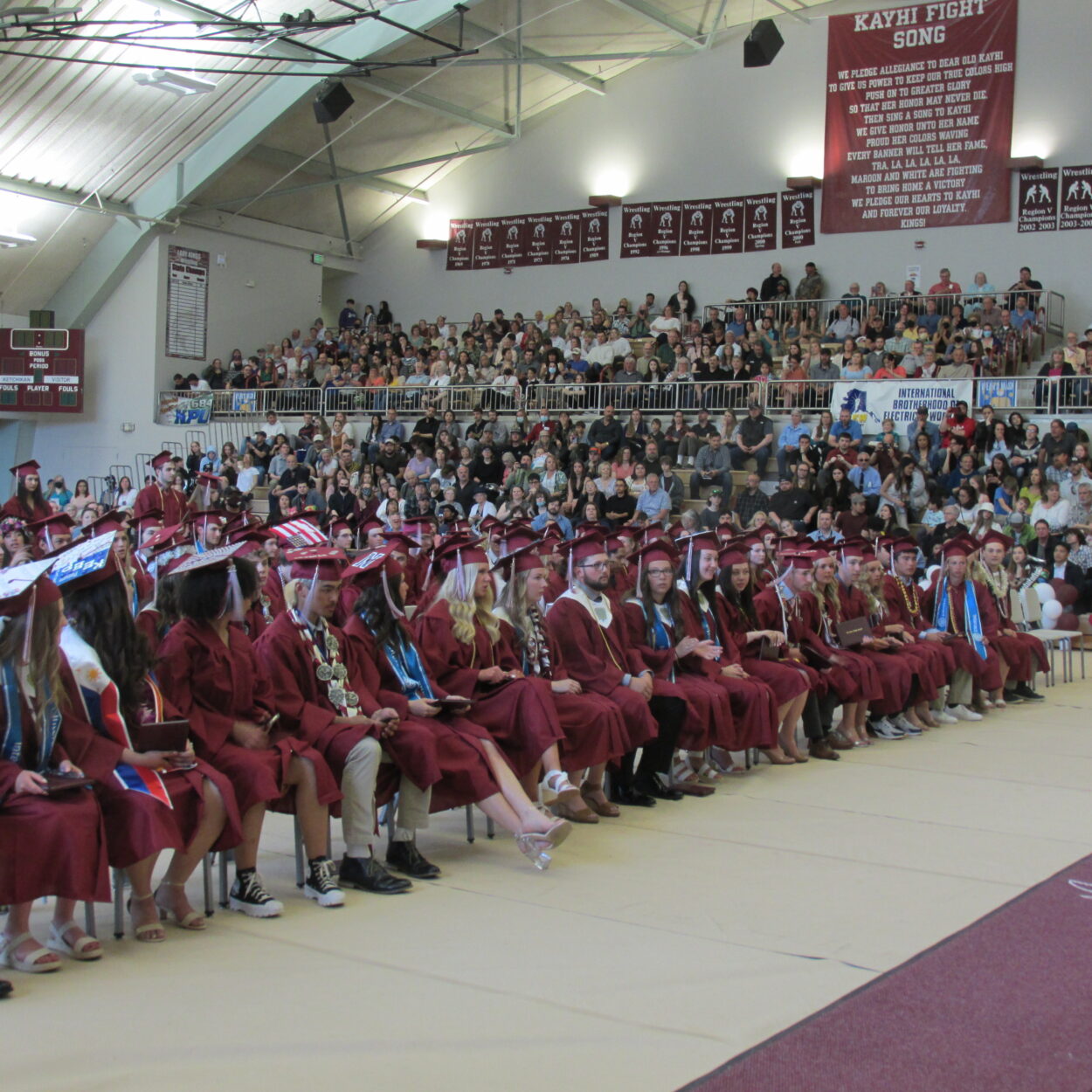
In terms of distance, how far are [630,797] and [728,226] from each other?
1783 centimetres

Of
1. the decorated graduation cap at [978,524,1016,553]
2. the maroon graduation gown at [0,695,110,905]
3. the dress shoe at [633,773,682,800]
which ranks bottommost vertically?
the dress shoe at [633,773,682,800]

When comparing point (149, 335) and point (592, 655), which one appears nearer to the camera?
point (592, 655)

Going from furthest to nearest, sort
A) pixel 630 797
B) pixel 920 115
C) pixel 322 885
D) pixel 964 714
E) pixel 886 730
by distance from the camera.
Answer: pixel 920 115, pixel 964 714, pixel 886 730, pixel 630 797, pixel 322 885

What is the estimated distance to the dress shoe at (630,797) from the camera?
655 cm

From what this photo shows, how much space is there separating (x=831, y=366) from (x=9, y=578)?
1555 centimetres

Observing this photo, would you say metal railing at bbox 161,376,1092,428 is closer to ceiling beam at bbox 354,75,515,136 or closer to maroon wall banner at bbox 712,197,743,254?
maroon wall banner at bbox 712,197,743,254

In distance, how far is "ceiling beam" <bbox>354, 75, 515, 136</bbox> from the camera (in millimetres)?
21984

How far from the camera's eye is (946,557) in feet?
32.3

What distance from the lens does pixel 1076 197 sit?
64.2 feet

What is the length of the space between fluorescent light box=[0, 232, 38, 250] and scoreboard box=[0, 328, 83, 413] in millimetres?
2732

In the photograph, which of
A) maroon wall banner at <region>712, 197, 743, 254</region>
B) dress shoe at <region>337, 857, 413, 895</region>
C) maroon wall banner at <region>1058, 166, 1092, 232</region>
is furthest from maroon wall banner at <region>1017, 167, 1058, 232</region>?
dress shoe at <region>337, 857, 413, 895</region>

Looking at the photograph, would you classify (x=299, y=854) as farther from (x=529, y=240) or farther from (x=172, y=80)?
(x=529, y=240)

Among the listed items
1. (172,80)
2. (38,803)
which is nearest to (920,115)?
(172,80)

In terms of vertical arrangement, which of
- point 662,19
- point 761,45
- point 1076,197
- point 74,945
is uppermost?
point 662,19
